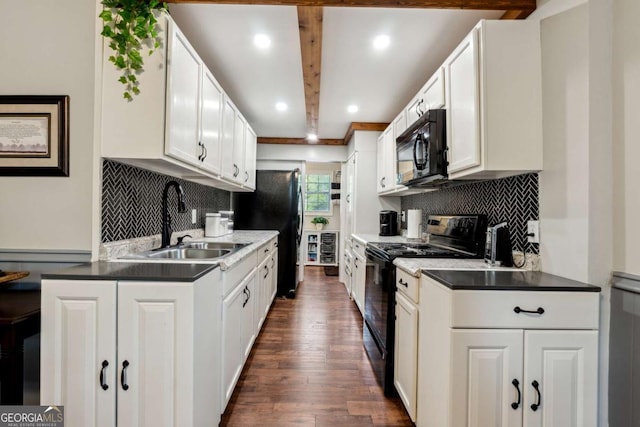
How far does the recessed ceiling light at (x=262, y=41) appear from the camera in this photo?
204 centimetres

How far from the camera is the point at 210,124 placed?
2117 mm

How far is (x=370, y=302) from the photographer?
2404 millimetres

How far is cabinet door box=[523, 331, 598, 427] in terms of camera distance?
119cm

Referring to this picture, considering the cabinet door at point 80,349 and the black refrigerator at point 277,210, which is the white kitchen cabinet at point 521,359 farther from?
the black refrigerator at point 277,210

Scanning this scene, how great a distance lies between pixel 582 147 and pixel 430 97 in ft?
3.40

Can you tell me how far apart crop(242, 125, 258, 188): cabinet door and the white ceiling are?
0.36 metres

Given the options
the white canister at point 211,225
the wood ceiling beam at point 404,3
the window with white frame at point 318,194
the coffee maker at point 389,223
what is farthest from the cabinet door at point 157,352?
the window with white frame at point 318,194

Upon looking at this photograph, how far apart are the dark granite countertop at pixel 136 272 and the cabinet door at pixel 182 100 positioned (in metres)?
0.58

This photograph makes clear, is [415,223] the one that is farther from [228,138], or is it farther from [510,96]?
[228,138]

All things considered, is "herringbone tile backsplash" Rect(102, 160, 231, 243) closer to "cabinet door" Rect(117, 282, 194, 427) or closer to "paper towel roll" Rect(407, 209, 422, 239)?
"cabinet door" Rect(117, 282, 194, 427)

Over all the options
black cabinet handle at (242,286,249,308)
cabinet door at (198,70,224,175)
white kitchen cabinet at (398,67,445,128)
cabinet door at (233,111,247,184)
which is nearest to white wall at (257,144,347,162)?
cabinet door at (233,111,247,184)

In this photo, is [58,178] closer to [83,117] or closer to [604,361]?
[83,117]

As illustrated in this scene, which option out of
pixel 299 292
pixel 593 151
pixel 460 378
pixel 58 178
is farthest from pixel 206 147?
pixel 299 292

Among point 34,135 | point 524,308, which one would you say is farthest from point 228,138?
point 524,308
